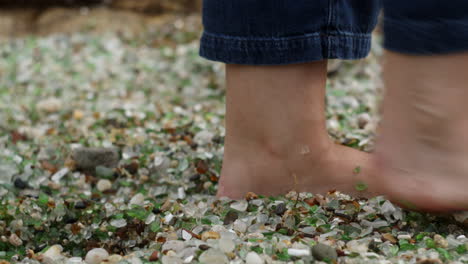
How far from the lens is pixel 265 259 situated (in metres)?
1.08

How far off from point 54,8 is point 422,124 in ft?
12.7

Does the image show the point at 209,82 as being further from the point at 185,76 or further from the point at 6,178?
the point at 6,178

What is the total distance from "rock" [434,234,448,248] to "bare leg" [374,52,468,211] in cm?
6

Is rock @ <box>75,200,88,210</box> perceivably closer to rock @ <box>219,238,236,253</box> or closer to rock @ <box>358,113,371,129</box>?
rock @ <box>219,238,236,253</box>

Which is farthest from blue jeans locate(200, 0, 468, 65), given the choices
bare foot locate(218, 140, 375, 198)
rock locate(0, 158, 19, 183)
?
rock locate(0, 158, 19, 183)

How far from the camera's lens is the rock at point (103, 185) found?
1781 mm

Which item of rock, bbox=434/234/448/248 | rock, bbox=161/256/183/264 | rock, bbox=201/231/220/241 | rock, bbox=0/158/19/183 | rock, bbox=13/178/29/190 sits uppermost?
rock, bbox=434/234/448/248

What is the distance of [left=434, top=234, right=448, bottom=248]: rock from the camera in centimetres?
111

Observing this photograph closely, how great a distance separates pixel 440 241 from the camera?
112 cm

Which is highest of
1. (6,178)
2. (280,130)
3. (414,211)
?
(280,130)

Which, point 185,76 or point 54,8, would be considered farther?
point 54,8

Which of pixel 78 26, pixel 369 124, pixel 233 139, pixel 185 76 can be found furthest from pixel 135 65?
pixel 233 139

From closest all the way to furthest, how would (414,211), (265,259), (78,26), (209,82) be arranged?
(265,259) < (414,211) < (209,82) < (78,26)

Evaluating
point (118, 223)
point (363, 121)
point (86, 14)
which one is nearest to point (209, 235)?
point (118, 223)
